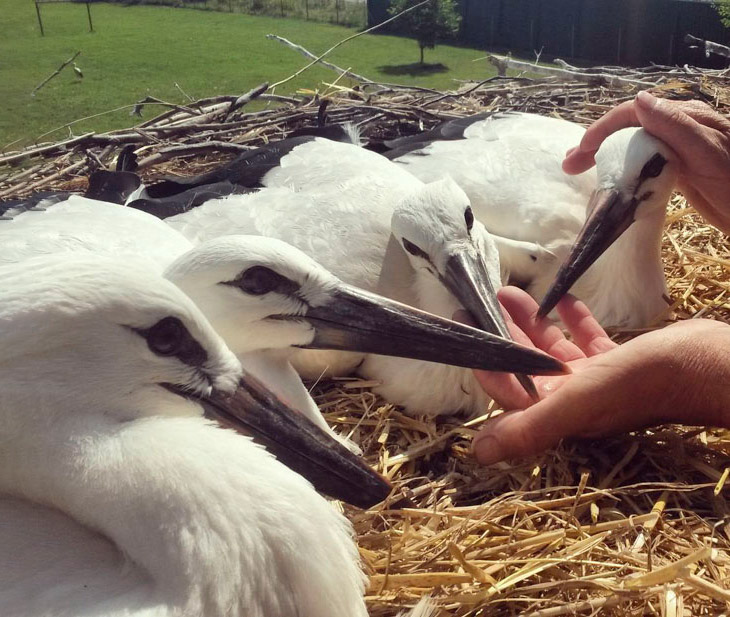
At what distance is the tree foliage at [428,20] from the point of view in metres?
1.78

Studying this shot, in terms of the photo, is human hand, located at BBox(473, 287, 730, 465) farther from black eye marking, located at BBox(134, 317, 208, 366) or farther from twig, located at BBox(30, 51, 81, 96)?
twig, located at BBox(30, 51, 81, 96)

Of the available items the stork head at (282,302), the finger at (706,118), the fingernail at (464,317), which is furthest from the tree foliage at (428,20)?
the stork head at (282,302)

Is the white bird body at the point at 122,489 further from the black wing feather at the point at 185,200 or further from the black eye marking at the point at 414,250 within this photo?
the black wing feather at the point at 185,200

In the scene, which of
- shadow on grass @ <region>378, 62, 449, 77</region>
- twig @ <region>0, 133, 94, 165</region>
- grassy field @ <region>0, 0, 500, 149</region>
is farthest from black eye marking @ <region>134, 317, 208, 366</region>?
twig @ <region>0, 133, 94, 165</region>

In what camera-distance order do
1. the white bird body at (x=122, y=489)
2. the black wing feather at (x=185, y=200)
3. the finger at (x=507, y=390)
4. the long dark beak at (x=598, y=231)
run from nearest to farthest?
the white bird body at (x=122, y=489) → the finger at (x=507, y=390) → the long dark beak at (x=598, y=231) → the black wing feather at (x=185, y=200)

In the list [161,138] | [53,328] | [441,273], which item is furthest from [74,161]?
[53,328]

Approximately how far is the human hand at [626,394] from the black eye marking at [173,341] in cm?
62

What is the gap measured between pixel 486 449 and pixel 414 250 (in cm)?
45

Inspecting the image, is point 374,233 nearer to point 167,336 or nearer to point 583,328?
point 583,328

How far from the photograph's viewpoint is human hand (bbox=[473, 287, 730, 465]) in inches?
49.1

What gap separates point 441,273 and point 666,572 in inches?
28.2

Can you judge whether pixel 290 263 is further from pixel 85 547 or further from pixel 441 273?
pixel 85 547

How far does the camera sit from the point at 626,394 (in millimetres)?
1264

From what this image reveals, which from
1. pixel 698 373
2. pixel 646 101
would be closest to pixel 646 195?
pixel 646 101
